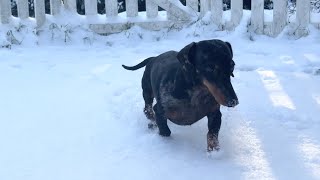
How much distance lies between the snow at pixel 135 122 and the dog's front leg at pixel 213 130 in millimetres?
62

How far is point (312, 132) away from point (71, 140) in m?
1.53

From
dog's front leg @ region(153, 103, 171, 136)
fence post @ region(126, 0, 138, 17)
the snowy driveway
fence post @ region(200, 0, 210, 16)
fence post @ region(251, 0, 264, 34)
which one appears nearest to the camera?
the snowy driveway

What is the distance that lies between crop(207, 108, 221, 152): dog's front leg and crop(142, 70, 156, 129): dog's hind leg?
1.95ft

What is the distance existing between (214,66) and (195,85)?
23cm

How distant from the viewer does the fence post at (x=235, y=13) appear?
6820 millimetres

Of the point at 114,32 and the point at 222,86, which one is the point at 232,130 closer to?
the point at 222,86

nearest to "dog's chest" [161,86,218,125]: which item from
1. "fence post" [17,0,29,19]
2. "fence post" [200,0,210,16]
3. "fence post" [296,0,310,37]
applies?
"fence post" [296,0,310,37]

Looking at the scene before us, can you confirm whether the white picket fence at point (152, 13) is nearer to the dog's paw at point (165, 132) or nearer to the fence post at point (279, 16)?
the fence post at point (279, 16)

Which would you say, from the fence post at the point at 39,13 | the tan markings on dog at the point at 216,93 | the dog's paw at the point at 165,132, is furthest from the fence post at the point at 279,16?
the tan markings on dog at the point at 216,93

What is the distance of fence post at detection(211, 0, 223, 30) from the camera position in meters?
6.90

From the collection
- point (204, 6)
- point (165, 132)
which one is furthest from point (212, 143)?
point (204, 6)

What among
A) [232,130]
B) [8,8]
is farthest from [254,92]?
[8,8]

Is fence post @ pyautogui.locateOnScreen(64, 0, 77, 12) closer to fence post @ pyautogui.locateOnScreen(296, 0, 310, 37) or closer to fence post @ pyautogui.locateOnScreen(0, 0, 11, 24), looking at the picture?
fence post @ pyautogui.locateOnScreen(0, 0, 11, 24)

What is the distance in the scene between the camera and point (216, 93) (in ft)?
9.23
